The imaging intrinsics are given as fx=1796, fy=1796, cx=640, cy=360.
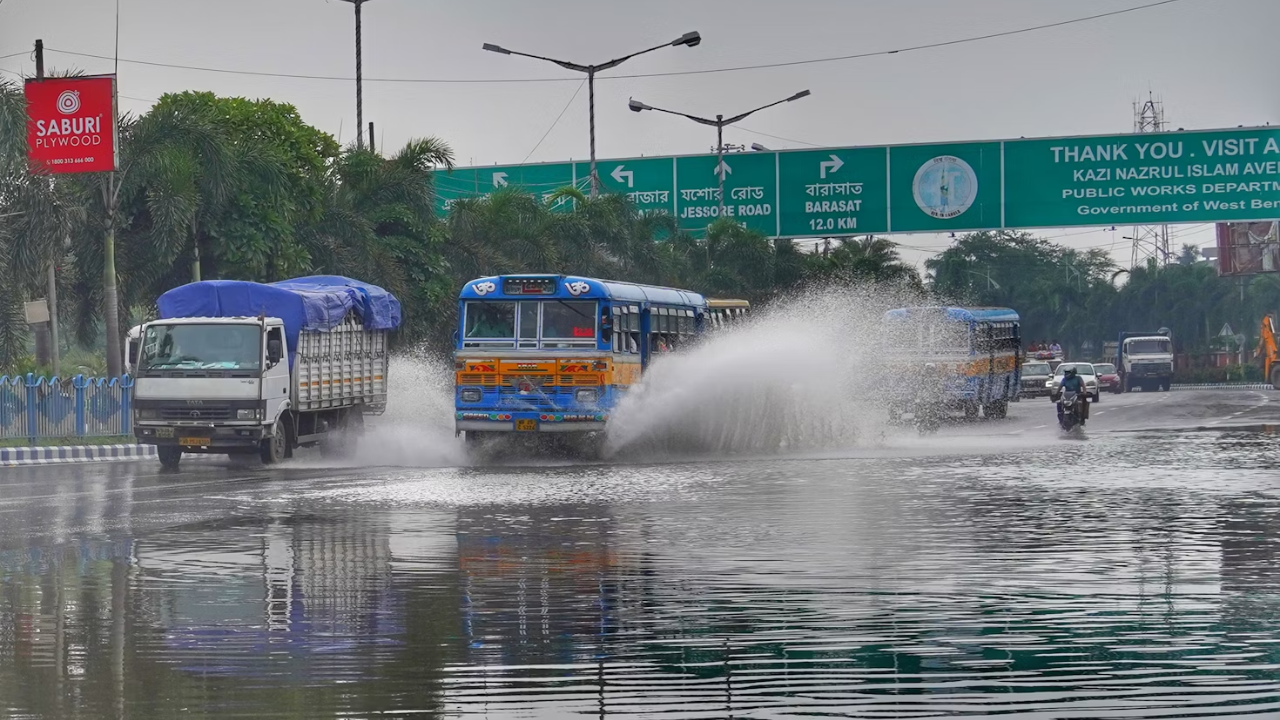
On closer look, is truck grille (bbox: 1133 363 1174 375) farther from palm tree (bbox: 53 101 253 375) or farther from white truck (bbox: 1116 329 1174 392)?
palm tree (bbox: 53 101 253 375)

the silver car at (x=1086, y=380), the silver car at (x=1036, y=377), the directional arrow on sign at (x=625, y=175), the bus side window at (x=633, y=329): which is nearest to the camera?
the bus side window at (x=633, y=329)

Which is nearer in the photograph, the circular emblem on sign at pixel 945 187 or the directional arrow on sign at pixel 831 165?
the circular emblem on sign at pixel 945 187

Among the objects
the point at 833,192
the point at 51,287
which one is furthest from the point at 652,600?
the point at 833,192

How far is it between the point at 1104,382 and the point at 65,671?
264ft

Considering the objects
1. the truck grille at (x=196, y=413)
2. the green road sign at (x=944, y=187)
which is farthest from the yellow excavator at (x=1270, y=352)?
the truck grille at (x=196, y=413)

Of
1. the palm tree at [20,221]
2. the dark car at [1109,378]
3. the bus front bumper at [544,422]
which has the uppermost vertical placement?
the palm tree at [20,221]

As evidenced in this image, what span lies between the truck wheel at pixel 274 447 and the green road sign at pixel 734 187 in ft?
79.8

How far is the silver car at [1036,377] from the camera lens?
68.9 m

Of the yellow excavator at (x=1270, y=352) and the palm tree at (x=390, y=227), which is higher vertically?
the palm tree at (x=390, y=227)

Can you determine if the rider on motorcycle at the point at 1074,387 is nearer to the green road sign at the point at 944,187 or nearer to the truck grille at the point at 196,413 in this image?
the green road sign at the point at 944,187

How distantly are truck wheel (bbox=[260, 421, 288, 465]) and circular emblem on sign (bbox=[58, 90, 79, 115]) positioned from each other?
957cm

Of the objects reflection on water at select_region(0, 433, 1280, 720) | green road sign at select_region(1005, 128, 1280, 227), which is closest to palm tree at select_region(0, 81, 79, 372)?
reflection on water at select_region(0, 433, 1280, 720)

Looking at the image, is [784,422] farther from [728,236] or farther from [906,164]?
[728,236]

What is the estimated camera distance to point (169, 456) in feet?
89.0
